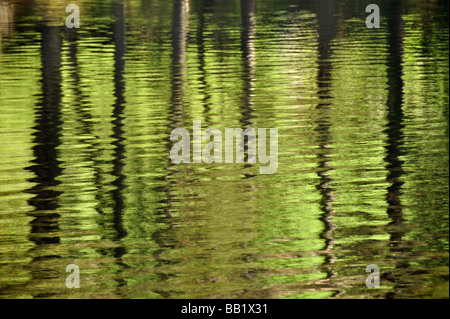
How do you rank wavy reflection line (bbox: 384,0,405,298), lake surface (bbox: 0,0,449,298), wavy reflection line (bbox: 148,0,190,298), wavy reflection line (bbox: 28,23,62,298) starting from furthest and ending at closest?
wavy reflection line (bbox: 384,0,405,298)
wavy reflection line (bbox: 28,23,62,298)
wavy reflection line (bbox: 148,0,190,298)
lake surface (bbox: 0,0,449,298)

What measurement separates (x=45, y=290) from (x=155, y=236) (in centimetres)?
157

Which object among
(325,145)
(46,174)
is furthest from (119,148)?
(325,145)

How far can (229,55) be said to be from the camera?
2280cm

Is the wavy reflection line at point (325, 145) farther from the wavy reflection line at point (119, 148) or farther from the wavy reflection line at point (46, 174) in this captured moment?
the wavy reflection line at point (46, 174)

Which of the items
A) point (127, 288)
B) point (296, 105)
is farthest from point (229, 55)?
point (127, 288)

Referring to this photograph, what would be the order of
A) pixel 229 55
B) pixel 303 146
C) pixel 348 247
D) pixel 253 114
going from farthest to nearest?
pixel 229 55 < pixel 253 114 < pixel 303 146 < pixel 348 247

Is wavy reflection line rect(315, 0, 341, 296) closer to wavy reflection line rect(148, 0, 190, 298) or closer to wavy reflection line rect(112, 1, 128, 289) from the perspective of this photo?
wavy reflection line rect(148, 0, 190, 298)

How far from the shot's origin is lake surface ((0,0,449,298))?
7.70m

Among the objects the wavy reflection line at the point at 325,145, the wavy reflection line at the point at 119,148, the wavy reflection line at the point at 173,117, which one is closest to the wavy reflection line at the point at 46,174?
the wavy reflection line at the point at 119,148

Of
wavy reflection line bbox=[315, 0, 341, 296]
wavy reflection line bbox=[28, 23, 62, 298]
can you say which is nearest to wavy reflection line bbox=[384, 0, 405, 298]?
wavy reflection line bbox=[315, 0, 341, 296]

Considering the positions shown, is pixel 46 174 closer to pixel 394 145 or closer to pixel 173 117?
pixel 173 117
